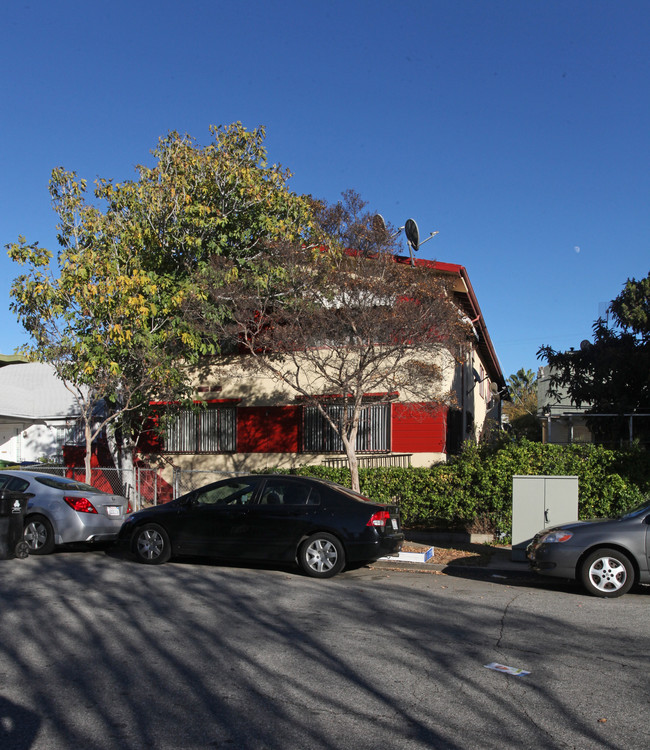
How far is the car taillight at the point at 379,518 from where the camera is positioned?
34.0 feet

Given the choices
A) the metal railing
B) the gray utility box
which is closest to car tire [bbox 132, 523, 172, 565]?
the gray utility box

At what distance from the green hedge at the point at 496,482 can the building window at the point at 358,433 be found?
3.13 meters

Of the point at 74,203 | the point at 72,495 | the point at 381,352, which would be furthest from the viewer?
the point at 74,203

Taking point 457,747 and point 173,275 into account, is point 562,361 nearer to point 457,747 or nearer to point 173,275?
point 173,275

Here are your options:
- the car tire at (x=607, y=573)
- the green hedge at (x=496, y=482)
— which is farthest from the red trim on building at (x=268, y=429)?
the car tire at (x=607, y=573)

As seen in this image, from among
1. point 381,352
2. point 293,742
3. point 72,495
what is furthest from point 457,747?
point 381,352

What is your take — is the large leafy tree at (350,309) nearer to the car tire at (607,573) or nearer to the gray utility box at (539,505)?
the gray utility box at (539,505)

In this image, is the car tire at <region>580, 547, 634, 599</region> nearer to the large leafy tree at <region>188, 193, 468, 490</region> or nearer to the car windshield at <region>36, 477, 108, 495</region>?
the large leafy tree at <region>188, 193, 468, 490</region>

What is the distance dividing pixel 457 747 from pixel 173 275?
14.4m

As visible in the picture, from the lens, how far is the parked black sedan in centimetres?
1034

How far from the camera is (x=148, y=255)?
17.2m

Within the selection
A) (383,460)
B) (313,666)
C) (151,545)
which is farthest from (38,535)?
(383,460)

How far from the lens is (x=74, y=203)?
52.7ft

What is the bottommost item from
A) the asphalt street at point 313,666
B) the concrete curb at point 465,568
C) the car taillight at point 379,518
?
the concrete curb at point 465,568
